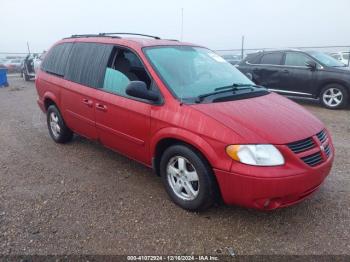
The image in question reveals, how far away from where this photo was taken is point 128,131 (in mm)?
3811

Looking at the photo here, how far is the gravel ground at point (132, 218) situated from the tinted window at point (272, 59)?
5.24 metres

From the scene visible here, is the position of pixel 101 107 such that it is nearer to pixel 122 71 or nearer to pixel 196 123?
pixel 122 71

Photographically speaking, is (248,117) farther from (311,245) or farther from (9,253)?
(9,253)

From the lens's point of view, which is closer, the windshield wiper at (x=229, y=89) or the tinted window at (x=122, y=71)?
the windshield wiper at (x=229, y=89)

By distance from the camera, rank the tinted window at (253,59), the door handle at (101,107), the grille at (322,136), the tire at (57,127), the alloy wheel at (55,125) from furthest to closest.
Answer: the tinted window at (253,59) < the alloy wheel at (55,125) < the tire at (57,127) < the door handle at (101,107) < the grille at (322,136)

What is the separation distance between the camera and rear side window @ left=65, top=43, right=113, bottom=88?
14.1 feet

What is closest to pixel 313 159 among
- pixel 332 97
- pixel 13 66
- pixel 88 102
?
pixel 88 102

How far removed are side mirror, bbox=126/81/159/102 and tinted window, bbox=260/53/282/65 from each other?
694cm

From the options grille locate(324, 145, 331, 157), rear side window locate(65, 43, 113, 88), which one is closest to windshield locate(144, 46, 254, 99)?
rear side window locate(65, 43, 113, 88)

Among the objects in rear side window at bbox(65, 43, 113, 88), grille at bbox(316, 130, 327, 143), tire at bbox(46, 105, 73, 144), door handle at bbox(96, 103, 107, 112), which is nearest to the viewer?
grille at bbox(316, 130, 327, 143)

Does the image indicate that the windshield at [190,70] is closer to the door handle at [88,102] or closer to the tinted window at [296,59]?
the door handle at [88,102]

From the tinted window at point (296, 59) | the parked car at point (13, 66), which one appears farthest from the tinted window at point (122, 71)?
the parked car at point (13, 66)

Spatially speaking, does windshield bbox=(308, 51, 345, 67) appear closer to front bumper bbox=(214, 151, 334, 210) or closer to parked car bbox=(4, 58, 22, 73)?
front bumper bbox=(214, 151, 334, 210)

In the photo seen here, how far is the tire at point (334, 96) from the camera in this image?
8.42 m
